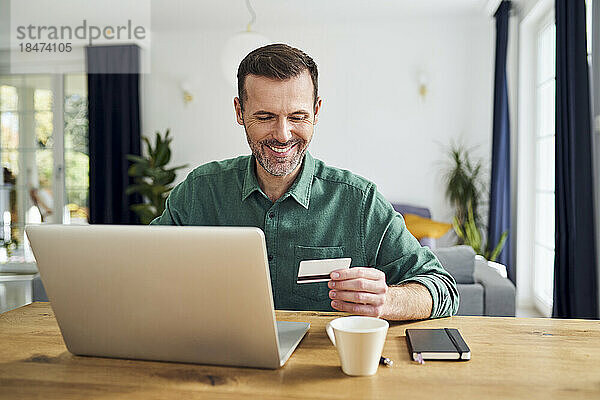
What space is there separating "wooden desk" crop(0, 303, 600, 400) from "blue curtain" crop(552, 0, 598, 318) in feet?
6.59

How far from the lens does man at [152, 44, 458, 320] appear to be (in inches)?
57.9

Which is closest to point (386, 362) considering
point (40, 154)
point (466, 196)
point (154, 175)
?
A: point (466, 196)

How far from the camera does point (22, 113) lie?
231 inches

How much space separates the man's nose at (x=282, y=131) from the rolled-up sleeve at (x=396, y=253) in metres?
0.27

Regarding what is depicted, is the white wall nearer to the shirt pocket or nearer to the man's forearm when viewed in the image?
the shirt pocket

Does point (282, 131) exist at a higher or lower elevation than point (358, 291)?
higher

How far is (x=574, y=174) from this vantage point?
9.62 ft

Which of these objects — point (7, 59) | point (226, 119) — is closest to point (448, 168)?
point (226, 119)

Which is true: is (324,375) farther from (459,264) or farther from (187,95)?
(187,95)

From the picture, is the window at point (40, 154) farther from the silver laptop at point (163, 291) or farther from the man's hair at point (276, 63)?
the silver laptop at point (163, 291)

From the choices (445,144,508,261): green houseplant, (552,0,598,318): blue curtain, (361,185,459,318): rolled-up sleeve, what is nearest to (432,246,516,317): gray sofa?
(552,0,598,318): blue curtain

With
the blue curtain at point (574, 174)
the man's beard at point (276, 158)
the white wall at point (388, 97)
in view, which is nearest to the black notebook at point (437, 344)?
the man's beard at point (276, 158)

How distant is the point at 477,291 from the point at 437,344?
5.60ft

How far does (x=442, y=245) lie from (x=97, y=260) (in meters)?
4.97
